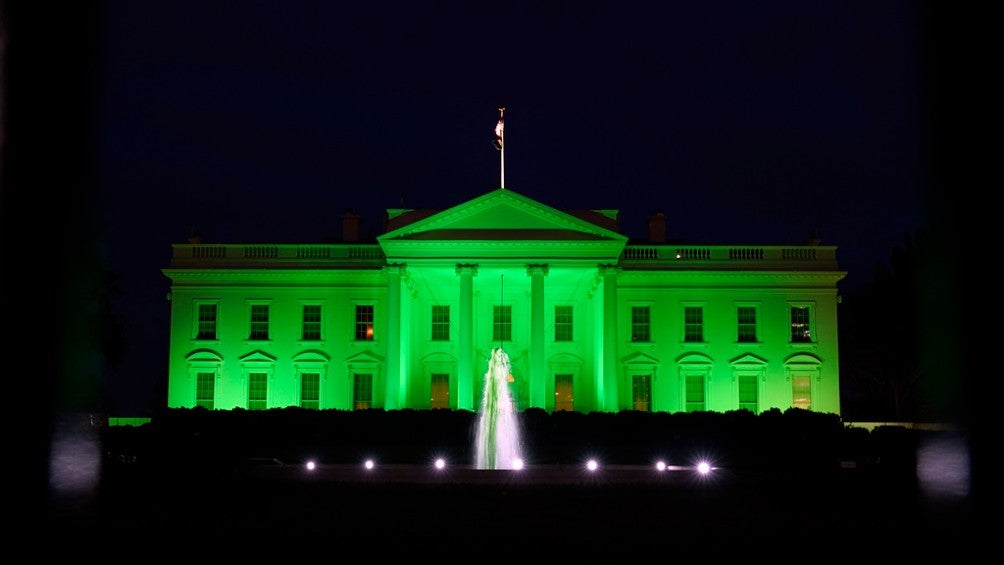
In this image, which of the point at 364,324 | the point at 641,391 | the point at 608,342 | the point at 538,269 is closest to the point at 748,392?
the point at 641,391

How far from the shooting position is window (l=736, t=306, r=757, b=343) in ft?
157

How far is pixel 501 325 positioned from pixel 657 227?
9.48 meters

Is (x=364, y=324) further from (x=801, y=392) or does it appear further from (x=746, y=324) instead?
(x=801, y=392)

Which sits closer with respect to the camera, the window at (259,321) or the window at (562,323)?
the window at (259,321)

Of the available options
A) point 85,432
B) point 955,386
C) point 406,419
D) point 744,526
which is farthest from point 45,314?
point 955,386

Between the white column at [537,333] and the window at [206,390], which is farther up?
the white column at [537,333]

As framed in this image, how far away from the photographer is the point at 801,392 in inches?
1874

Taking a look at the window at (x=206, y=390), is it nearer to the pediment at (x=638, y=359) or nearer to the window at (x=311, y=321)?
the window at (x=311, y=321)

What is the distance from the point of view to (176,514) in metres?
18.6

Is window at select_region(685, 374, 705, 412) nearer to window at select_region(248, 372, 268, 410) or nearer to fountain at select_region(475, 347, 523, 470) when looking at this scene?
fountain at select_region(475, 347, 523, 470)

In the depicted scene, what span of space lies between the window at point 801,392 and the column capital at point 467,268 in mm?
14887

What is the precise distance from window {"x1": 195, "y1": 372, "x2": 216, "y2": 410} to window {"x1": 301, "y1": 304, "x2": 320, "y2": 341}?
14.2 feet

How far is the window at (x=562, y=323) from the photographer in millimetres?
48406

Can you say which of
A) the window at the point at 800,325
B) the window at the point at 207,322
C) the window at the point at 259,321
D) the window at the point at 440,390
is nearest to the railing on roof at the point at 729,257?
the window at the point at 800,325
